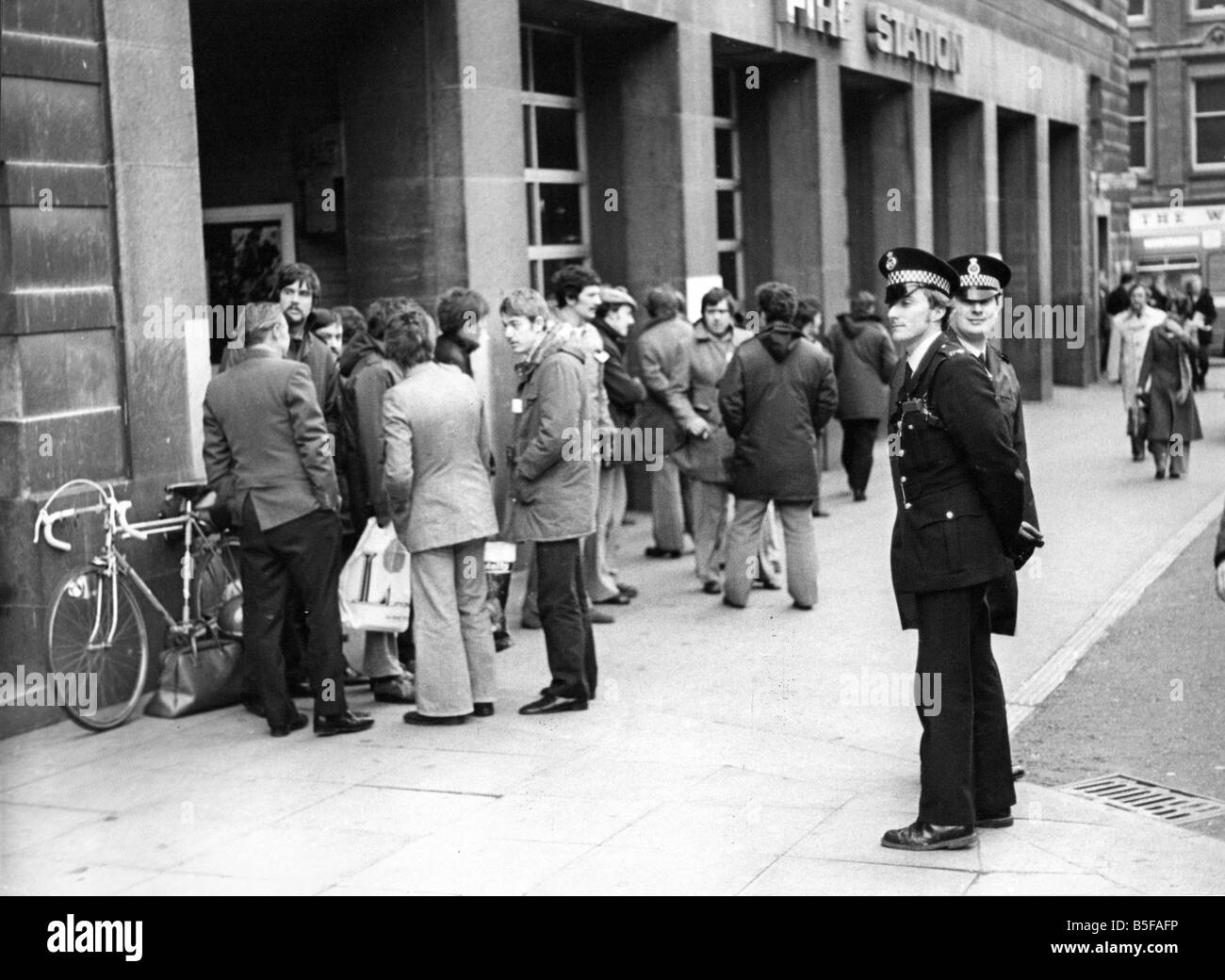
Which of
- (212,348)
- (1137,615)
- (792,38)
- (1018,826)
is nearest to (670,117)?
(792,38)

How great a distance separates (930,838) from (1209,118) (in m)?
44.8

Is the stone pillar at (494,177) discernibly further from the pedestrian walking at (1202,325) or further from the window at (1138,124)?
the window at (1138,124)

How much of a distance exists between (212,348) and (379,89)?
2145mm

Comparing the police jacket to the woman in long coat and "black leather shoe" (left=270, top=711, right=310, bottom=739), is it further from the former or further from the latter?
the woman in long coat

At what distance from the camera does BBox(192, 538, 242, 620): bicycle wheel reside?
906cm

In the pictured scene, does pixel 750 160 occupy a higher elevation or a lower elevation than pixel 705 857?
higher

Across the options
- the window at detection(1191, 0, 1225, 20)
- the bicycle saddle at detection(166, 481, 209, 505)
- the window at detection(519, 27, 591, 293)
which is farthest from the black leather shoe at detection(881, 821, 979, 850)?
the window at detection(1191, 0, 1225, 20)

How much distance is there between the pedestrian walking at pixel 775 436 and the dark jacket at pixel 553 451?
2291mm

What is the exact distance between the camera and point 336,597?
8.47 meters

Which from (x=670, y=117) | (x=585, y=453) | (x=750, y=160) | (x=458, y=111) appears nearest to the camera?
(x=585, y=453)

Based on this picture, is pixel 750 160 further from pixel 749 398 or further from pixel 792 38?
Answer: pixel 749 398

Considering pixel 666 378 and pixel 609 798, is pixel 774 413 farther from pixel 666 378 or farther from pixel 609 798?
pixel 609 798

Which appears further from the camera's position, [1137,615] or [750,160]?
[750,160]

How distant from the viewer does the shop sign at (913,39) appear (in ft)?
64.8
